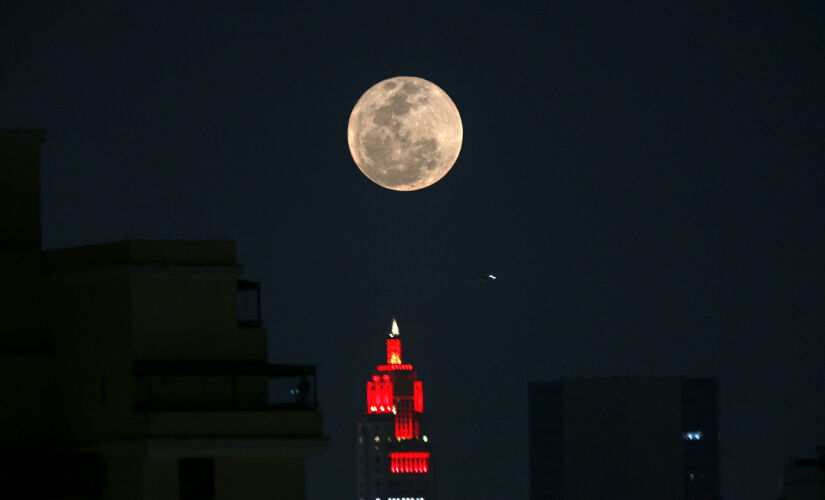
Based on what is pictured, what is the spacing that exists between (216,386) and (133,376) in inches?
167

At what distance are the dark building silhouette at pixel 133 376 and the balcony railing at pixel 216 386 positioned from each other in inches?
2.2

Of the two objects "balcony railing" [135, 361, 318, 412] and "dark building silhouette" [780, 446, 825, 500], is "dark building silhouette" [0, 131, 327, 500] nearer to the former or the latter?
"balcony railing" [135, 361, 318, 412]

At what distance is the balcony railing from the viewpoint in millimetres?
74562

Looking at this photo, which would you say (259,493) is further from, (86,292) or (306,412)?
(86,292)

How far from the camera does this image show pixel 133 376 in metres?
74.3

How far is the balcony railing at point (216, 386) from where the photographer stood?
2936 inches

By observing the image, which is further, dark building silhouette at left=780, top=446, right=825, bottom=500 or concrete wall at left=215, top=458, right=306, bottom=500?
dark building silhouette at left=780, top=446, right=825, bottom=500

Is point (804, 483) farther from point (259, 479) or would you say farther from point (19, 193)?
point (19, 193)

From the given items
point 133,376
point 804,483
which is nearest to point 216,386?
point 133,376

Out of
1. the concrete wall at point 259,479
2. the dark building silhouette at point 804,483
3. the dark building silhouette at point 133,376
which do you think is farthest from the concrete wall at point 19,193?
the dark building silhouette at point 804,483

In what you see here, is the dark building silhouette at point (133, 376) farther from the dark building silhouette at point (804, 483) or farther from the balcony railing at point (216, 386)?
the dark building silhouette at point (804, 483)

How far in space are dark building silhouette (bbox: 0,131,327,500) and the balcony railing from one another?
2.2 inches

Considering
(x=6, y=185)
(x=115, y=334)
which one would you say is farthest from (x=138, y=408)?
(x=6, y=185)

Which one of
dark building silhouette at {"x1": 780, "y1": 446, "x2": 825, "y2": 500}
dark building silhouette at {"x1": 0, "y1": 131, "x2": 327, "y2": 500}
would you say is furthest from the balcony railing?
dark building silhouette at {"x1": 780, "y1": 446, "x2": 825, "y2": 500}
